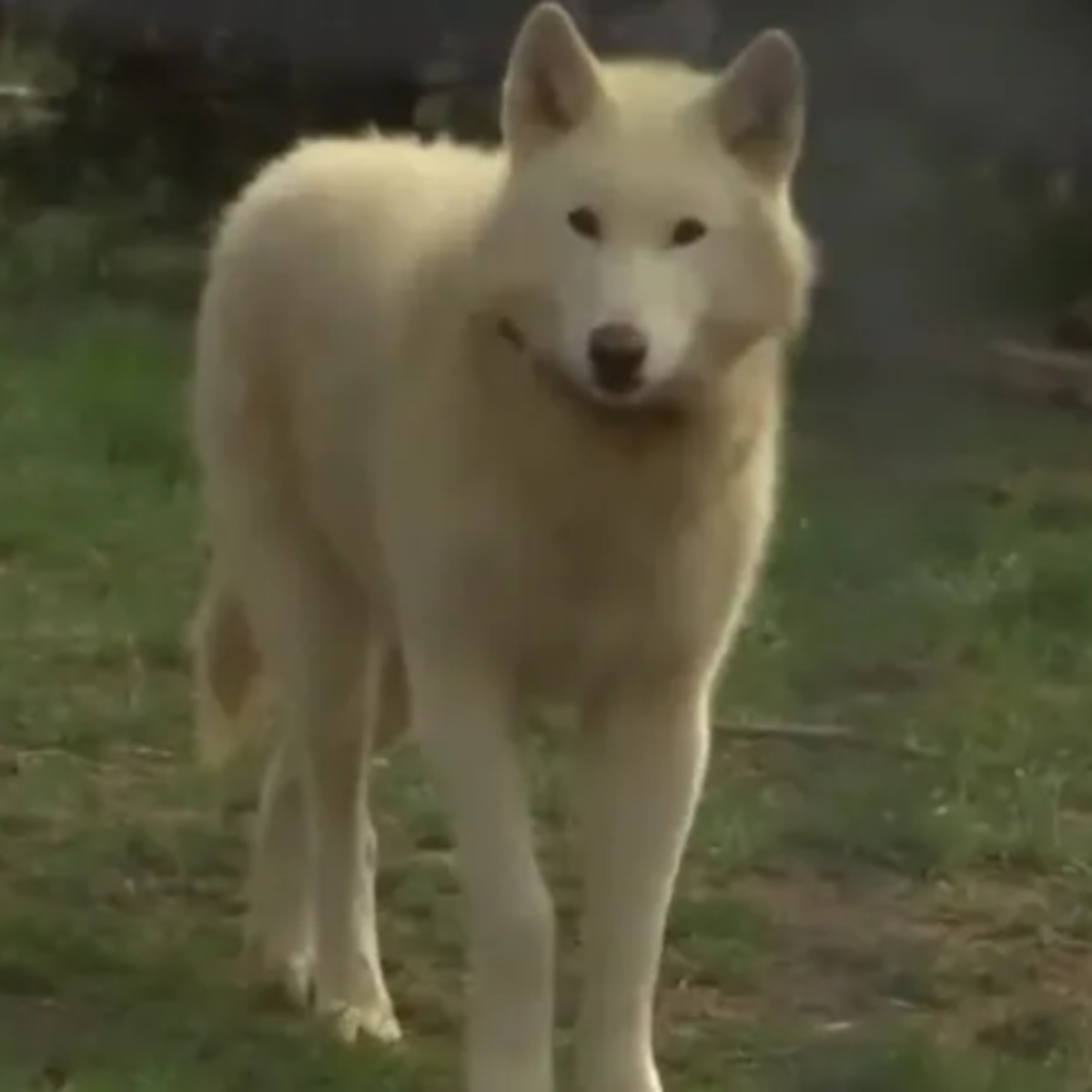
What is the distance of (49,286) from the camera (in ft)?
22.1

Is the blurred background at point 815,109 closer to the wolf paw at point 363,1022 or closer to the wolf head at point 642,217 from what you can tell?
the wolf head at point 642,217

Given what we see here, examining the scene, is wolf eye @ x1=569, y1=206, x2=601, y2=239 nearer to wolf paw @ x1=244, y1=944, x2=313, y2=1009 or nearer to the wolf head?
the wolf head

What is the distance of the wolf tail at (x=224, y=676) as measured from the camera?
3.29 metres

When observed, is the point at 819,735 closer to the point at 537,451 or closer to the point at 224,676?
the point at 224,676

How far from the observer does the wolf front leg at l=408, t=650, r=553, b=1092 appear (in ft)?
8.80

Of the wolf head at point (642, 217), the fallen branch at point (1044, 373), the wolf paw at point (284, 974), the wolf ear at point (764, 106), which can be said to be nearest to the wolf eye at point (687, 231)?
the wolf head at point (642, 217)

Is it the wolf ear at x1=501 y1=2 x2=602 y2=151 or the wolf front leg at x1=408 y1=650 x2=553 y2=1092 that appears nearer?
the wolf ear at x1=501 y1=2 x2=602 y2=151

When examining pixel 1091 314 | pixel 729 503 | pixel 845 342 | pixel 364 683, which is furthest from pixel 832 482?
pixel 729 503

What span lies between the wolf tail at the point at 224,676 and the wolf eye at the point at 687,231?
0.95 m

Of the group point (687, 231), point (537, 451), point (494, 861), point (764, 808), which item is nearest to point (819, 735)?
point (764, 808)

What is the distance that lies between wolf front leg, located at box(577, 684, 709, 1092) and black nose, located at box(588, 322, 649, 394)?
1.47ft

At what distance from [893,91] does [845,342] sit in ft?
7.43

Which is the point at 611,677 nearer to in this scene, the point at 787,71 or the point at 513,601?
the point at 513,601

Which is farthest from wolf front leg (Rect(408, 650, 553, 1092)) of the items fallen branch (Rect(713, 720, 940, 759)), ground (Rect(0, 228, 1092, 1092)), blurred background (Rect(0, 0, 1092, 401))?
fallen branch (Rect(713, 720, 940, 759))
